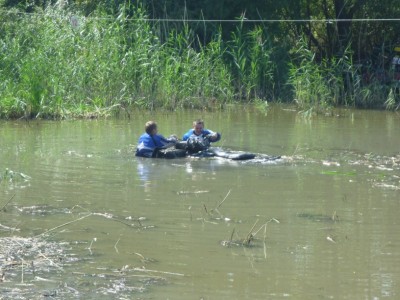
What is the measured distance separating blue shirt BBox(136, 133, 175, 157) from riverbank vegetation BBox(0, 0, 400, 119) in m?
4.92

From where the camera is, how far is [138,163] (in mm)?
15281

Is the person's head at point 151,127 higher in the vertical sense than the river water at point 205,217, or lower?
higher

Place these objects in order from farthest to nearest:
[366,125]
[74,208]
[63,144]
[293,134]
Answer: [366,125], [293,134], [63,144], [74,208]

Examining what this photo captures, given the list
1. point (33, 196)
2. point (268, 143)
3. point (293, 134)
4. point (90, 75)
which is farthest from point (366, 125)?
point (33, 196)

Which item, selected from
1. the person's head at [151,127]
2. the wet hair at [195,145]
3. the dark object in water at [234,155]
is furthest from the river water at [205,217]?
the person's head at [151,127]

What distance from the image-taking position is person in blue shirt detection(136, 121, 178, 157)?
15836 mm

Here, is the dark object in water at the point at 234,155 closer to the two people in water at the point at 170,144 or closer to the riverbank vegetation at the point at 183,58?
the two people in water at the point at 170,144

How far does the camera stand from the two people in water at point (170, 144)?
52.0 ft

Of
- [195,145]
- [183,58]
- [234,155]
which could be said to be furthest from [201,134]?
[183,58]

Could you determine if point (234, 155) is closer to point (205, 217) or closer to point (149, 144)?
point (149, 144)

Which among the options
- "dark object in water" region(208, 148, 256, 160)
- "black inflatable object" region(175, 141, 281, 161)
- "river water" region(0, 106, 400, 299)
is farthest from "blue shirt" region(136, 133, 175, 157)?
"dark object in water" region(208, 148, 256, 160)

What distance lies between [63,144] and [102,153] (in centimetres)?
118

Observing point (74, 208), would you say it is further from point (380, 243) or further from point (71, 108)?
→ point (71, 108)

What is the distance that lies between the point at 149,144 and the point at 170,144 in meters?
0.38
